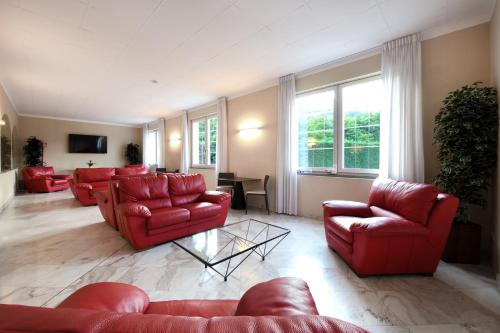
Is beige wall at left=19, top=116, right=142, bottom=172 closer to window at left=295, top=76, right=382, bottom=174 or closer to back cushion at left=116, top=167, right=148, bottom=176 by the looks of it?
back cushion at left=116, top=167, right=148, bottom=176

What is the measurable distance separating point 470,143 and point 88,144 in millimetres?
11812

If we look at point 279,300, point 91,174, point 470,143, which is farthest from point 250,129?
point 279,300

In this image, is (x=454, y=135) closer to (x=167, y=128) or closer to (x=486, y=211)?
(x=486, y=211)

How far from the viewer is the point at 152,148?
10.0 metres

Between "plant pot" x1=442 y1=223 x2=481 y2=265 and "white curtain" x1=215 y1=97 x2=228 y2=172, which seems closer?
"plant pot" x1=442 y1=223 x2=481 y2=265

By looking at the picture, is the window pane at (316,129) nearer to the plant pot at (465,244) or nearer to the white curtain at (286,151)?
the white curtain at (286,151)

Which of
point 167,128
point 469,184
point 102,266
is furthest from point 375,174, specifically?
point 167,128

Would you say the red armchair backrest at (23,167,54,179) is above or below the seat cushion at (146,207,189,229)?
above

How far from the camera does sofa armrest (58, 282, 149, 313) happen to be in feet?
3.17

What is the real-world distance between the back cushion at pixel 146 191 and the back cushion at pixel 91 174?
308 cm

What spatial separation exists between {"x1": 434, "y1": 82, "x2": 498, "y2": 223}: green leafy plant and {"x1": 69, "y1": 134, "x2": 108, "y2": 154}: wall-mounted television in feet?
37.9

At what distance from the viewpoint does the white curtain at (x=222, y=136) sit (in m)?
6.03

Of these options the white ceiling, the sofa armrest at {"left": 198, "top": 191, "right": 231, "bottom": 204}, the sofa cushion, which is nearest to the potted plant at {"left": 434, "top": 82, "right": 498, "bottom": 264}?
the white ceiling

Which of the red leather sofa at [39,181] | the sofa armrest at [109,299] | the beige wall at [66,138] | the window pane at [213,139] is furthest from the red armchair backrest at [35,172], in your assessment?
the sofa armrest at [109,299]
